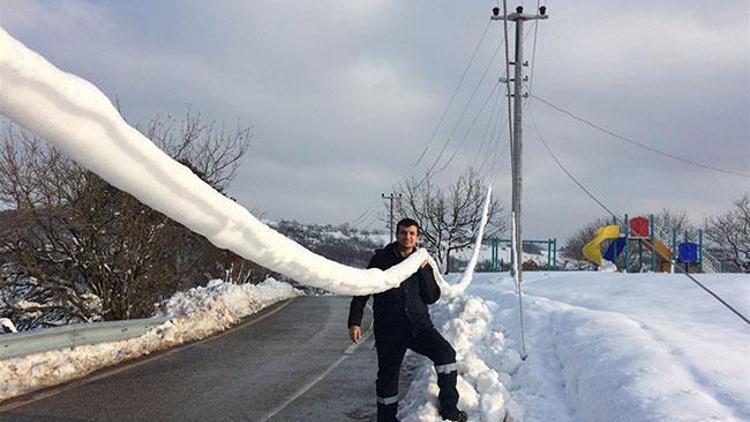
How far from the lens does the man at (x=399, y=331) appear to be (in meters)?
5.49

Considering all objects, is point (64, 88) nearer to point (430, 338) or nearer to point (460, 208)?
point (430, 338)

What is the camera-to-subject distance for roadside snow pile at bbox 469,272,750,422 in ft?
15.3

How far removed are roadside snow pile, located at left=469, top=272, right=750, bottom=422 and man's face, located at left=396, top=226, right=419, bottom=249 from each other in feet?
6.19

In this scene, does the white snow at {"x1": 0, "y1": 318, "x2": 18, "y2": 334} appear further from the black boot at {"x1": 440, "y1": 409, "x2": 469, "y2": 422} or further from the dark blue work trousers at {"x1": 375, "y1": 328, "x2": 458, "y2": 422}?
Result: the black boot at {"x1": 440, "y1": 409, "x2": 469, "y2": 422}

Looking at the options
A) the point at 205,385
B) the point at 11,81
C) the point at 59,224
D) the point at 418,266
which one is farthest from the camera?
the point at 59,224

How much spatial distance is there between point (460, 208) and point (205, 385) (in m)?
37.8

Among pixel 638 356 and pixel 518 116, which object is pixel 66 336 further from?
pixel 518 116

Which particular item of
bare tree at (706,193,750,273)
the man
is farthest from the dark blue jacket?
bare tree at (706,193,750,273)

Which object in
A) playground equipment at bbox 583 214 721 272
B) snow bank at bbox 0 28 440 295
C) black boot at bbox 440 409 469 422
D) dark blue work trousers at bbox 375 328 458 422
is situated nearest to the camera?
snow bank at bbox 0 28 440 295

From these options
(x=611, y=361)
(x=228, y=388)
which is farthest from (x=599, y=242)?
(x=611, y=361)

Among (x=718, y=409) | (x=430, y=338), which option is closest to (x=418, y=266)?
(x=430, y=338)

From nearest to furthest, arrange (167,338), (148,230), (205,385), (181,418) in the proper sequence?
(181,418), (205,385), (167,338), (148,230)

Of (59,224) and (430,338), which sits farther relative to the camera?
(59,224)

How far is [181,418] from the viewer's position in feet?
21.7
